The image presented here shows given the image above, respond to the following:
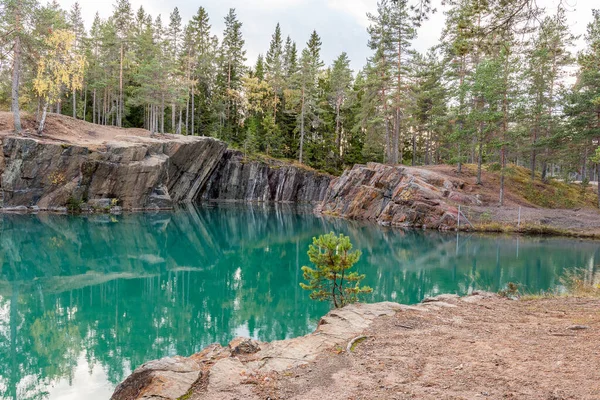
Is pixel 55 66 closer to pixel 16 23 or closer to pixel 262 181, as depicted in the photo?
pixel 16 23

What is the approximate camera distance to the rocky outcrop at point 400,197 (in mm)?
28016

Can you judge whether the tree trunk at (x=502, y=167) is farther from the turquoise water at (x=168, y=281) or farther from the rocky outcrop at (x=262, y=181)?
the rocky outcrop at (x=262, y=181)

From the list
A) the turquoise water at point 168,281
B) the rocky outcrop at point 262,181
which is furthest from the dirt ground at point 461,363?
the rocky outcrop at point 262,181

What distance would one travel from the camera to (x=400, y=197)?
97.3 ft

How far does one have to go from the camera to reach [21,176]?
28.6 meters

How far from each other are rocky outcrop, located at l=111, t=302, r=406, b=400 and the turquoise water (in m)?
2.23

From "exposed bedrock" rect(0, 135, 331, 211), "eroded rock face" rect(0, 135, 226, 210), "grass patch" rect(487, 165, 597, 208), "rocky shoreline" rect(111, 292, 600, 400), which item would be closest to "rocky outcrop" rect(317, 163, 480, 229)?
"grass patch" rect(487, 165, 597, 208)

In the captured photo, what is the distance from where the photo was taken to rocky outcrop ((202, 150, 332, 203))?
5056cm

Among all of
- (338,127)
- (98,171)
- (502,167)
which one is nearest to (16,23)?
(98,171)

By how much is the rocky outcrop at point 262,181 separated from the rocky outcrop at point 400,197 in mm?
15891

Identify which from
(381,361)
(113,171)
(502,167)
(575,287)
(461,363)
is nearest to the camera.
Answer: (461,363)

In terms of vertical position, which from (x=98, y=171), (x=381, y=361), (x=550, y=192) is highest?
(x=98, y=171)

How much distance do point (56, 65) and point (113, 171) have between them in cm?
935

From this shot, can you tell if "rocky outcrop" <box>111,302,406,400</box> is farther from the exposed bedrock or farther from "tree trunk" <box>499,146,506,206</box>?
the exposed bedrock
